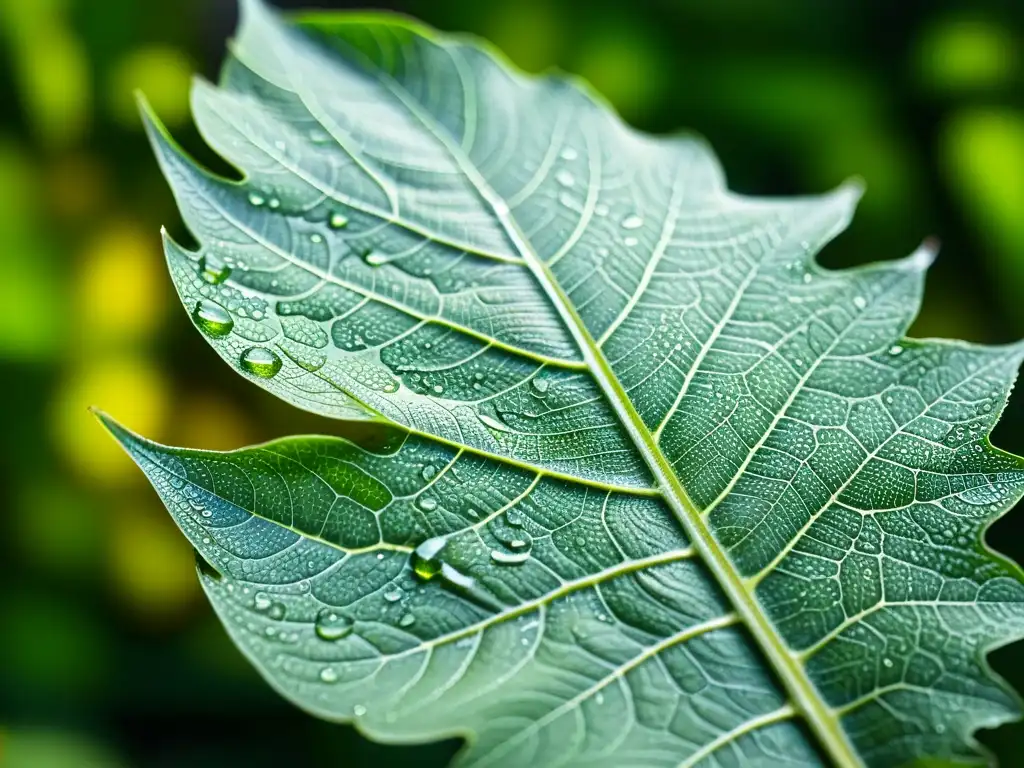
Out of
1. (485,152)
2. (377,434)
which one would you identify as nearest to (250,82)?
(485,152)

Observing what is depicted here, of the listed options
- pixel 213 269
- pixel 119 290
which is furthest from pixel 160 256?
pixel 213 269

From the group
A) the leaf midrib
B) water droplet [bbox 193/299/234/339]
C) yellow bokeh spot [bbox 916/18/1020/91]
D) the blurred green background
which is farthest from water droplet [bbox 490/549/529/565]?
yellow bokeh spot [bbox 916/18/1020/91]

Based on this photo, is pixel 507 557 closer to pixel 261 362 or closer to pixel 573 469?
pixel 573 469

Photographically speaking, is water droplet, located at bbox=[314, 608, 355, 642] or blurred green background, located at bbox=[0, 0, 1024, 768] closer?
water droplet, located at bbox=[314, 608, 355, 642]

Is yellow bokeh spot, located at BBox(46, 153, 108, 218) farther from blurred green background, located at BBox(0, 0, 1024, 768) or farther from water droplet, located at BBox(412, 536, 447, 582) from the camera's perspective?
water droplet, located at BBox(412, 536, 447, 582)

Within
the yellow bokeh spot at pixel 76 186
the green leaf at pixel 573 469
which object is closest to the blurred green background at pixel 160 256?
the yellow bokeh spot at pixel 76 186

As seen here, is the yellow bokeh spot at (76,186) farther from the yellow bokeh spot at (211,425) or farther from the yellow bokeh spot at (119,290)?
the yellow bokeh spot at (211,425)

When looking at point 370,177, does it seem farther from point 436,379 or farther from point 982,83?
point 982,83
